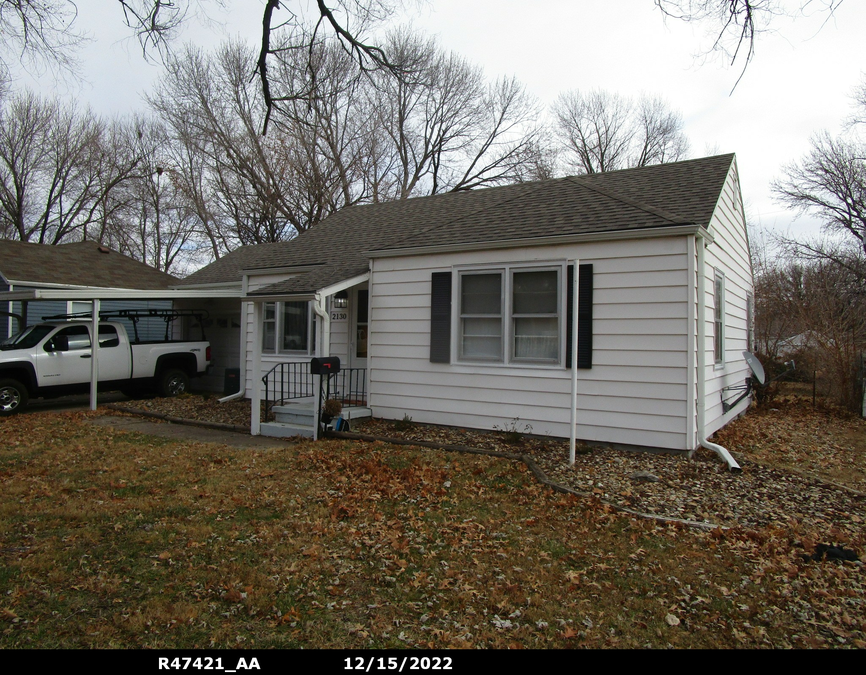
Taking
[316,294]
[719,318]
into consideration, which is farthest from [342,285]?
[719,318]

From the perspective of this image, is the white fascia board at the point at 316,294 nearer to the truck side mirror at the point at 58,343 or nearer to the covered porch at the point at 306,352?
the covered porch at the point at 306,352

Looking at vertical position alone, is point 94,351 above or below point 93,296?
below

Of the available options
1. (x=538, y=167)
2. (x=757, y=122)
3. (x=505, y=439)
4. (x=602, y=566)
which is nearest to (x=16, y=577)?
(x=602, y=566)

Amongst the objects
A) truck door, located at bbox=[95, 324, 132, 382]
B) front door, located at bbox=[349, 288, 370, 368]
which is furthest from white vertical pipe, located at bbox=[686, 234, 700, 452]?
truck door, located at bbox=[95, 324, 132, 382]

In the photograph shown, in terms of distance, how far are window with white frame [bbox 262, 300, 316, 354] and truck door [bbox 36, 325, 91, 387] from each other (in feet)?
12.7

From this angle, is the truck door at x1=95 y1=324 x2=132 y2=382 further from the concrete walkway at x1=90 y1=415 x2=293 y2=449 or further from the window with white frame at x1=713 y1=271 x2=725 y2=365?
the window with white frame at x1=713 y1=271 x2=725 y2=365

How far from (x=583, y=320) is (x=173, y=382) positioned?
10.5 metres

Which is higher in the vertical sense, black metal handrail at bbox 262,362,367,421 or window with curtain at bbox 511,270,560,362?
window with curtain at bbox 511,270,560,362

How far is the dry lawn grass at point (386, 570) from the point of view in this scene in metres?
3.22

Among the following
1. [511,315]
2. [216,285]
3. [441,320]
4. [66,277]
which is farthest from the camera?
[66,277]

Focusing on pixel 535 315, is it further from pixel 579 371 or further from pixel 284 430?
pixel 284 430

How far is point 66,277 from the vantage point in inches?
613

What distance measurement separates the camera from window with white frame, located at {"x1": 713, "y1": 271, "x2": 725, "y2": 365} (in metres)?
8.86

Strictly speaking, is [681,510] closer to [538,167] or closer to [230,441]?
[230,441]
